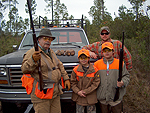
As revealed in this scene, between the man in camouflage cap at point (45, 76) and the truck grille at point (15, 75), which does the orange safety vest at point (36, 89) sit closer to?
the man in camouflage cap at point (45, 76)

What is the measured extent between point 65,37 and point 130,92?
264 centimetres

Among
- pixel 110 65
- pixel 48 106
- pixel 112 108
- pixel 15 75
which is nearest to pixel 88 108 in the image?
pixel 112 108

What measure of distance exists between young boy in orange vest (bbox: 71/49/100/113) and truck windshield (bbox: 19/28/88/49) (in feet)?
5.48

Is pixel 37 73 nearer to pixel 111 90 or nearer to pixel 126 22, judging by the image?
pixel 111 90

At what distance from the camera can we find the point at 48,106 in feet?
7.88

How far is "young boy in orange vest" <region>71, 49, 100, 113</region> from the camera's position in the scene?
265 cm

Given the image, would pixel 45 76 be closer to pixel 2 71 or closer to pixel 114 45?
pixel 2 71

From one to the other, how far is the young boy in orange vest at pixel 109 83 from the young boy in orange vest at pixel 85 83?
4.7 inches

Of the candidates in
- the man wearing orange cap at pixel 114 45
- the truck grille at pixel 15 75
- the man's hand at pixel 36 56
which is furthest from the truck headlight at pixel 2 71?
the man wearing orange cap at pixel 114 45

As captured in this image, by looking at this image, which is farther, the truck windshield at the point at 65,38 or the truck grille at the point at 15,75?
the truck windshield at the point at 65,38

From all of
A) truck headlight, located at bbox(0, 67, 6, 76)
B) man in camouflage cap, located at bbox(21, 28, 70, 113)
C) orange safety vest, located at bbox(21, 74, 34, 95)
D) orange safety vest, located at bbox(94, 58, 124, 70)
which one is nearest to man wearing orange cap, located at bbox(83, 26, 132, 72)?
orange safety vest, located at bbox(94, 58, 124, 70)

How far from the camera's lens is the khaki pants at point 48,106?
235 cm

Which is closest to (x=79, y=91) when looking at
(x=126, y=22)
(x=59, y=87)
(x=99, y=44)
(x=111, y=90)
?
(x=59, y=87)

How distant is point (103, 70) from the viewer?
2.68 m
